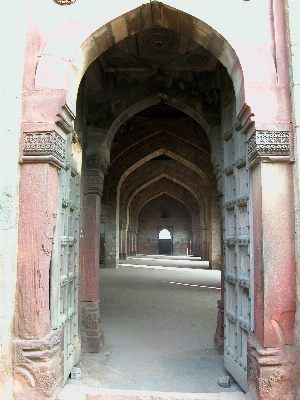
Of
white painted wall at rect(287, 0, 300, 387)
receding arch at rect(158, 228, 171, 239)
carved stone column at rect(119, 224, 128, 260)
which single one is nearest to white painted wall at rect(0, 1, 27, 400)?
white painted wall at rect(287, 0, 300, 387)

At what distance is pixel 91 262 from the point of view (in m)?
4.73

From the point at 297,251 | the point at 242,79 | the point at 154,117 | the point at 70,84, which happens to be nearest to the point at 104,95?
the point at 70,84

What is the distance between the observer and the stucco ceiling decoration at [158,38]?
4312 mm

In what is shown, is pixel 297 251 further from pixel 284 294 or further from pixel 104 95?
pixel 104 95

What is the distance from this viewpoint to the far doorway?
30.5 meters

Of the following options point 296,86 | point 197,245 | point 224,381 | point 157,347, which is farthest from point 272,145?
point 197,245

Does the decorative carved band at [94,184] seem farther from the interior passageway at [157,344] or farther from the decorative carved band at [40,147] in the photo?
the interior passageway at [157,344]

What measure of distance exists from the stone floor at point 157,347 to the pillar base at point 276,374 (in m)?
0.37

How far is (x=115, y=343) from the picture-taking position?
4871 millimetres

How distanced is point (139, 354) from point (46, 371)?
1.96m

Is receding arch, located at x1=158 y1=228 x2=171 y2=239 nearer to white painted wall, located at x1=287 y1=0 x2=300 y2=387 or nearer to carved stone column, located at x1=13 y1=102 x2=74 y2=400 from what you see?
carved stone column, located at x1=13 y1=102 x2=74 y2=400

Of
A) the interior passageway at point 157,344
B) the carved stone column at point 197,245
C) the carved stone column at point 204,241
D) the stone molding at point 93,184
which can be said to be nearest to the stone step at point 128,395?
the interior passageway at point 157,344

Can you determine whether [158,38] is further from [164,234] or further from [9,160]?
[164,234]

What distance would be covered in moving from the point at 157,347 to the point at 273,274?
256 centimetres
